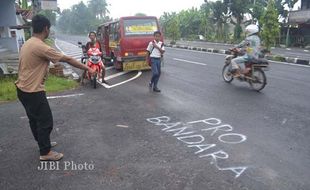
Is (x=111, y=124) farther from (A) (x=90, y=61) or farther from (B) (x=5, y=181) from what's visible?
(A) (x=90, y=61)

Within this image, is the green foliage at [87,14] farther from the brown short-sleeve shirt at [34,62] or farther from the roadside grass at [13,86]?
the brown short-sleeve shirt at [34,62]

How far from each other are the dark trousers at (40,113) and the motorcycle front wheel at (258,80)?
634cm

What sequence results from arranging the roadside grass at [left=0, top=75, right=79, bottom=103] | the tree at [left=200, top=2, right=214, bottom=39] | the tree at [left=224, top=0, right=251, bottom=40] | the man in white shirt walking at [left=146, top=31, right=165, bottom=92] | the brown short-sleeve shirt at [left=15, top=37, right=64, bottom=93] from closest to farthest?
the brown short-sleeve shirt at [left=15, top=37, right=64, bottom=93]
the roadside grass at [left=0, top=75, right=79, bottom=103]
the man in white shirt walking at [left=146, top=31, right=165, bottom=92]
the tree at [left=224, top=0, right=251, bottom=40]
the tree at [left=200, top=2, right=214, bottom=39]

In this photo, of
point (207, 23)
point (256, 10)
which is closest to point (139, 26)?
point (256, 10)

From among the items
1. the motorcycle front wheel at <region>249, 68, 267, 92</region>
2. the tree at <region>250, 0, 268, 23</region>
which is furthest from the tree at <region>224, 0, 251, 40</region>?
the motorcycle front wheel at <region>249, 68, 267, 92</region>

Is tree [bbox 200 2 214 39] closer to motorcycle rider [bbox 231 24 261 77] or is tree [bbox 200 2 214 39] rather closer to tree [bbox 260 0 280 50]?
tree [bbox 260 0 280 50]

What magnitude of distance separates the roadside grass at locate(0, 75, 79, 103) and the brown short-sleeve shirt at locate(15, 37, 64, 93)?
4.70 meters

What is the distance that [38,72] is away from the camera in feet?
14.5

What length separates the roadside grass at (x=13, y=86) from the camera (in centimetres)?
887

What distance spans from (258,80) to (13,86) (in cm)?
703

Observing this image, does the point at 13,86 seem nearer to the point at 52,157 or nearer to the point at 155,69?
the point at 155,69

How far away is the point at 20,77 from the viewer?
445 centimetres

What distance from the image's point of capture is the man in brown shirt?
14.1 ft

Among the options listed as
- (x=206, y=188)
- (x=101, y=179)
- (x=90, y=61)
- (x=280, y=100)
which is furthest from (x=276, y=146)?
(x=90, y=61)
